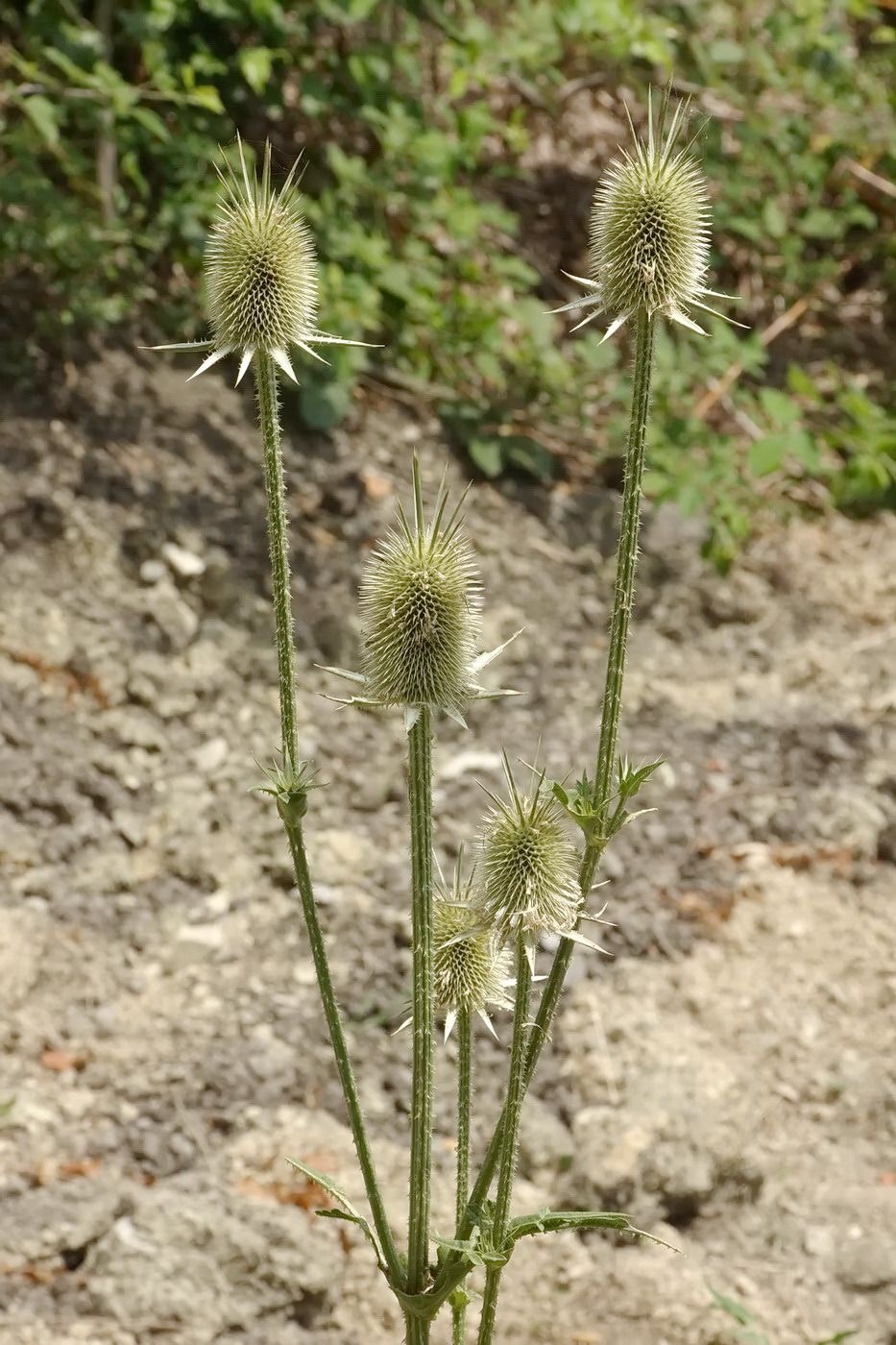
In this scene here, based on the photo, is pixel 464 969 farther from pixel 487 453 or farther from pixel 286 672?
pixel 487 453

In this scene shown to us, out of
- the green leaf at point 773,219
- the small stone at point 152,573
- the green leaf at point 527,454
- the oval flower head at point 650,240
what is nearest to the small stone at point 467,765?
the small stone at point 152,573

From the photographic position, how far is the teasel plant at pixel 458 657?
1.77 metres

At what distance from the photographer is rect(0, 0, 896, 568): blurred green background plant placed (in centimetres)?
455

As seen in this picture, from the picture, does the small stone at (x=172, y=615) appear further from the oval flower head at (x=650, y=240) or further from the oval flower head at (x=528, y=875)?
the oval flower head at (x=650, y=240)

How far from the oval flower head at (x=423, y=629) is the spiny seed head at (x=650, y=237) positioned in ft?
1.09

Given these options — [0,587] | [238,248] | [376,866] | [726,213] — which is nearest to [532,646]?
[376,866]

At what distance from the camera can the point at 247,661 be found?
4.33 metres

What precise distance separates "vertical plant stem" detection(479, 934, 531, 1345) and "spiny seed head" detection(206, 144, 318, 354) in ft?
2.64

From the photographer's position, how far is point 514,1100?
188 centimetres

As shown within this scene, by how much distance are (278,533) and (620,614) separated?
424mm

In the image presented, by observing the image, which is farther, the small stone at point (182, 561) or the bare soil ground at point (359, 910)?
the small stone at point (182, 561)

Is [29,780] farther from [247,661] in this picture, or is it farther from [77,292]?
[77,292]

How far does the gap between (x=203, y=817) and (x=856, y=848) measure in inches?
74.2

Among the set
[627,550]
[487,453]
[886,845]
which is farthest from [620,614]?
[487,453]
